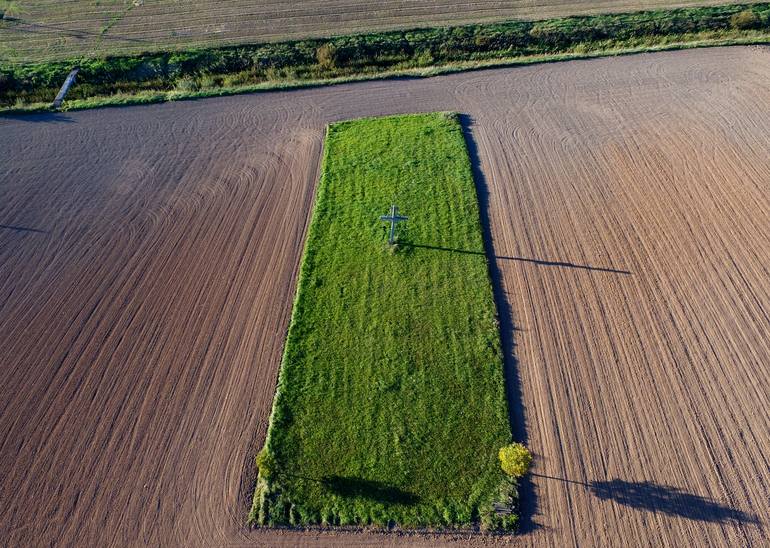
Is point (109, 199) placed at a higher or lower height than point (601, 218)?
higher

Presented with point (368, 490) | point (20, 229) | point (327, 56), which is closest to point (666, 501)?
point (368, 490)

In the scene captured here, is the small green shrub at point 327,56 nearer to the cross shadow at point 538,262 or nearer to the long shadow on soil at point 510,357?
the long shadow on soil at point 510,357

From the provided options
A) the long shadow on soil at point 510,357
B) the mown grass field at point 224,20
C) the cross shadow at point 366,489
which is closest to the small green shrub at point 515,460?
the long shadow on soil at point 510,357

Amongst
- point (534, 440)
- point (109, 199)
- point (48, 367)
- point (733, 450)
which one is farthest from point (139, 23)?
point (733, 450)

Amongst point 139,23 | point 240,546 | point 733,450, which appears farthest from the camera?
point 139,23

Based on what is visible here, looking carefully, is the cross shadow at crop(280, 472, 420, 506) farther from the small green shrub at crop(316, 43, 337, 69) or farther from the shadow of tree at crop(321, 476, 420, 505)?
the small green shrub at crop(316, 43, 337, 69)

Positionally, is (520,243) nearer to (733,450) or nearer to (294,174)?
(733,450)

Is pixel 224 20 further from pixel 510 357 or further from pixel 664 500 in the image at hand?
pixel 664 500
